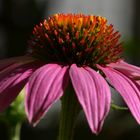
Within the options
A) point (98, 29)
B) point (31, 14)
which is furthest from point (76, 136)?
point (98, 29)

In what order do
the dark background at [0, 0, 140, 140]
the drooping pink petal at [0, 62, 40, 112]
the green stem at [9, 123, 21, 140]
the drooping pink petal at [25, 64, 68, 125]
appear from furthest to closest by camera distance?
the dark background at [0, 0, 140, 140] → the green stem at [9, 123, 21, 140] → the drooping pink petal at [0, 62, 40, 112] → the drooping pink petal at [25, 64, 68, 125]

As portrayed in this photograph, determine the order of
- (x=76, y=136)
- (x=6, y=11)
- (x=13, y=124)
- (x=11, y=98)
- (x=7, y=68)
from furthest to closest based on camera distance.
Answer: (x=6, y=11)
(x=76, y=136)
(x=13, y=124)
(x=7, y=68)
(x=11, y=98)

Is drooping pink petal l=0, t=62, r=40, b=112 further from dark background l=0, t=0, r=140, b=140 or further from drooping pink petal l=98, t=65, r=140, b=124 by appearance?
dark background l=0, t=0, r=140, b=140

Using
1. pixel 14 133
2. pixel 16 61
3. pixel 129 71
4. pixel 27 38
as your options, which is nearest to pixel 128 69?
pixel 129 71

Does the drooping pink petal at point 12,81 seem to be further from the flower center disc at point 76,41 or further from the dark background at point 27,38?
the dark background at point 27,38

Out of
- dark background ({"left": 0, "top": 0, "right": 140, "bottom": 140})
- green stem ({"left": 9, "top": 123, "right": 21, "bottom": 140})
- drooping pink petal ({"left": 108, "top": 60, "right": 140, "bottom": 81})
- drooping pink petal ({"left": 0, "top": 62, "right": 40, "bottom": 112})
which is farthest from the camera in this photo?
dark background ({"left": 0, "top": 0, "right": 140, "bottom": 140})

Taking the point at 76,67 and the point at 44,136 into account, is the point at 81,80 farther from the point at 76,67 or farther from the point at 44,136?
the point at 44,136

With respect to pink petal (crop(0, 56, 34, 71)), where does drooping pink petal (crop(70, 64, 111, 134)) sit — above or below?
below

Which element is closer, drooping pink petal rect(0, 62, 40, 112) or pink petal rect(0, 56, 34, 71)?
drooping pink petal rect(0, 62, 40, 112)

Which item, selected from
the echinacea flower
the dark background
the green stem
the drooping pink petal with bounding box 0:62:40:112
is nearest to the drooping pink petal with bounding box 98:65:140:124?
the echinacea flower
